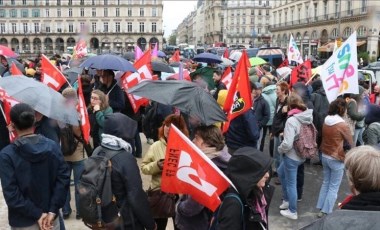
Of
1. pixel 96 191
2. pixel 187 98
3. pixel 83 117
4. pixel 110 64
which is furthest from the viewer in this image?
pixel 110 64

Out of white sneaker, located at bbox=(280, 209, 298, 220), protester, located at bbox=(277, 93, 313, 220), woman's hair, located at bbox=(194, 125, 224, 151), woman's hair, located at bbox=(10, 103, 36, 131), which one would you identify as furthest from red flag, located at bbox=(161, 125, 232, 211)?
white sneaker, located at bbox=(280, 209, 298, 220)

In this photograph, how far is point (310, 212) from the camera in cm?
577

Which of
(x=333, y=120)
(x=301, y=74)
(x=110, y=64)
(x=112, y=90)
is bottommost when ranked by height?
(x=333, y=120)

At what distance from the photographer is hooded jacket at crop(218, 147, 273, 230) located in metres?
2.72

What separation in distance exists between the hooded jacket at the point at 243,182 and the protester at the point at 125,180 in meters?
0.84

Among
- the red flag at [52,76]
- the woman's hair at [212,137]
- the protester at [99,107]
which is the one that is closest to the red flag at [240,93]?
the woman's hair at [212,137]

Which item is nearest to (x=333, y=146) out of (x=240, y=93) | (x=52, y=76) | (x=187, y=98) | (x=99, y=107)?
(x=240, y=93)

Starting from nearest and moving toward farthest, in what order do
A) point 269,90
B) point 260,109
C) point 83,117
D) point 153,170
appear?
1. point 153,170
2. point 83,117
3. point 260,109
4. point 269,90

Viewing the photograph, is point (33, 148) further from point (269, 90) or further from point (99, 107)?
point (269, 90)

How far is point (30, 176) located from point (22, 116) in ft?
1.52

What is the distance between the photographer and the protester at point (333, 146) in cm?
521

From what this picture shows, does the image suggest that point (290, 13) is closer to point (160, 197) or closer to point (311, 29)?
point (311, 29)

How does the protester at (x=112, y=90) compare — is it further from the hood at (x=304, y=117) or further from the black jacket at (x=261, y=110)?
the hood at (x=304, y=117)

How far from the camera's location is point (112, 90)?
21.8 feet
